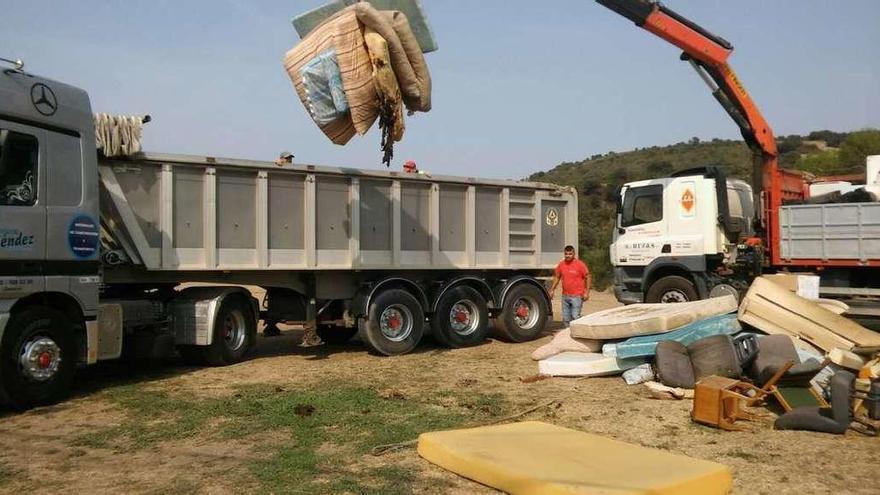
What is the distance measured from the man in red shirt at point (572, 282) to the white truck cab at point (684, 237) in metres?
1.40

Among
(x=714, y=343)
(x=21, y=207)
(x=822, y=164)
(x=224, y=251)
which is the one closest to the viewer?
(x=21, y=207)

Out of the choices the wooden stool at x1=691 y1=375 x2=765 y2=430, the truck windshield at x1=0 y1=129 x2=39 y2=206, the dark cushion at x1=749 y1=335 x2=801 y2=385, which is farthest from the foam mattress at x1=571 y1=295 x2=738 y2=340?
the truck windshield at x1=0 y1=129 x2=39 y2=206

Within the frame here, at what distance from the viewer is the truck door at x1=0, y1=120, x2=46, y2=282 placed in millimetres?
7195

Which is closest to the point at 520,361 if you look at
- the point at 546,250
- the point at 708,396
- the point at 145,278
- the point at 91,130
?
the point at 546,250

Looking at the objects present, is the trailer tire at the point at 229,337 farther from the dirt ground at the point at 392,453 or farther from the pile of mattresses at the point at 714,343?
the pile of mattresses at the point at 714,343

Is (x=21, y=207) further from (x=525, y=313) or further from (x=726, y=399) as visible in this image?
(x=525, y=313)

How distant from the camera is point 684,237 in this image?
1279 centimetres

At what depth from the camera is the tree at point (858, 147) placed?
29141mm

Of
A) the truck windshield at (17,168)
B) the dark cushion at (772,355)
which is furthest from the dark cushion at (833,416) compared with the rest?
the truck windshield at (17,168)

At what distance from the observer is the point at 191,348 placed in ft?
32.7

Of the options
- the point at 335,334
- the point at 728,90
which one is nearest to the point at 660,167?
the point at 728,90

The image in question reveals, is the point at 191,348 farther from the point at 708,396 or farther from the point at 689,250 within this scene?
the point at 689,250

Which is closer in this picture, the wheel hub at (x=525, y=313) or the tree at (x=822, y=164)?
the wheel hub at (x=525, y=313)

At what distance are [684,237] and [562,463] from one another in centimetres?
845
